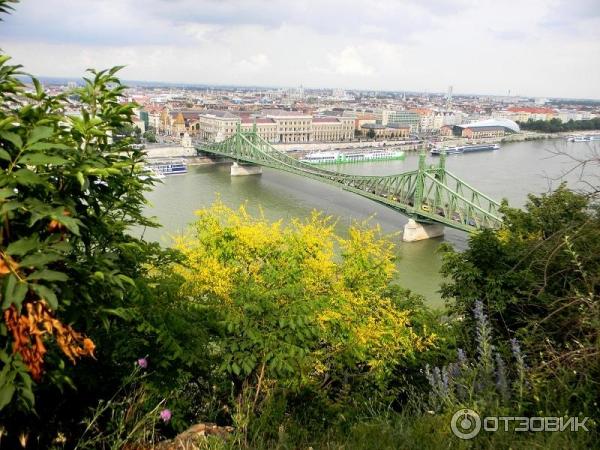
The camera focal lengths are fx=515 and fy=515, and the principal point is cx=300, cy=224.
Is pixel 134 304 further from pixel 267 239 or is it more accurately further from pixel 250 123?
pixel 250 123

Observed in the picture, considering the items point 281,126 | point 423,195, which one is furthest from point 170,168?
point 281,126

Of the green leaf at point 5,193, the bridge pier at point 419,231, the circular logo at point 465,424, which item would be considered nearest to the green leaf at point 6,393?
the green leaf at point 5,193

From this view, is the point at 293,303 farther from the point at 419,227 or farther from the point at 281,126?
the point at 281,126

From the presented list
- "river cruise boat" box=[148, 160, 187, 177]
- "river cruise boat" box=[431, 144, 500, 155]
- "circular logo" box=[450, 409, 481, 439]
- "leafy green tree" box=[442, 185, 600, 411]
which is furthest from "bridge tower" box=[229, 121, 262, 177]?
"circular logo" box=[450, 409, 481, 439]

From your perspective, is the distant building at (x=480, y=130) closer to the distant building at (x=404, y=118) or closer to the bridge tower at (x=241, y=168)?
the distant building at (x=404, y=118)

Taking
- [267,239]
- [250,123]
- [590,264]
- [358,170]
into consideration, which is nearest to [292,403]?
[267,239]

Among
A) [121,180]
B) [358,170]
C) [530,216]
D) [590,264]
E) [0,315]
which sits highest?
[121,180]

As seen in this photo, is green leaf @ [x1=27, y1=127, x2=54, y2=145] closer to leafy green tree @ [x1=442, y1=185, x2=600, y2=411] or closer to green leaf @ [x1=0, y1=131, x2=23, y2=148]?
green leaf @ [x1=0, y1=131, x2=23, y2=148]
